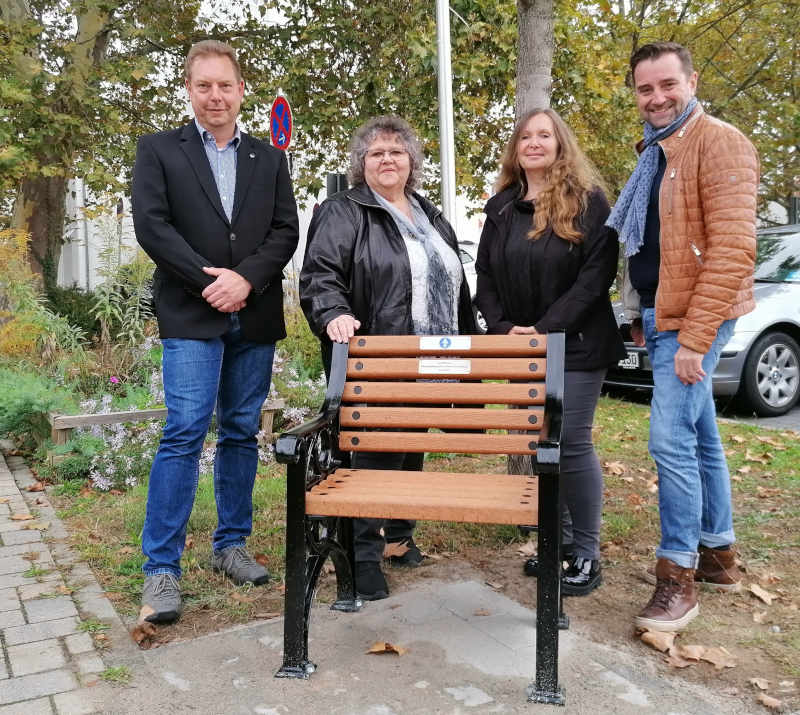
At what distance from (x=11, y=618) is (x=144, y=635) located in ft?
2.03

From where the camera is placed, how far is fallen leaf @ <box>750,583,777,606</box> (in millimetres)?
3348

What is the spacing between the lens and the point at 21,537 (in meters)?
4.40

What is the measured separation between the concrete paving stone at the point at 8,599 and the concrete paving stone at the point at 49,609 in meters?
0.05

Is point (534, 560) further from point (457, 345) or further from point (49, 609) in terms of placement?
point (49, 609)

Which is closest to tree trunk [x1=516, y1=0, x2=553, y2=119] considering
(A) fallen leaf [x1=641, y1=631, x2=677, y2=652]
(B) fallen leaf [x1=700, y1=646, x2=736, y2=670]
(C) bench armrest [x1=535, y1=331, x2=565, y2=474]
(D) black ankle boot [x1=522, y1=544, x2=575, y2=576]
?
(C) bench armrest [x1=535, y1=331, x2=565, y2=474]

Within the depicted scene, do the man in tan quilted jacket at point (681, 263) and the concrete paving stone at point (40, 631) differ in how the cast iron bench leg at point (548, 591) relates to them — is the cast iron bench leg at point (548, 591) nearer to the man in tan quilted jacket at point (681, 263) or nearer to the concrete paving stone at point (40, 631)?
the man in tan quilted jacket at point (681, 263)

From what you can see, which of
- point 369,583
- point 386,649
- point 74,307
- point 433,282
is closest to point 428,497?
point 386,649

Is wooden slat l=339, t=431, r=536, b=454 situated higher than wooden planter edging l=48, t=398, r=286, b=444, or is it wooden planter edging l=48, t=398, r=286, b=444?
wooden slat l=339, t=431, r=536, b=454

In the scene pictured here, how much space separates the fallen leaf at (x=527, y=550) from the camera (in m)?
3.92

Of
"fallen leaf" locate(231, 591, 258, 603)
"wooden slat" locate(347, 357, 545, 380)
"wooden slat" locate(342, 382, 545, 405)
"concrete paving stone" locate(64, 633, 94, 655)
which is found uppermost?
"wooden slat" locate(347, 357, 545, 380)

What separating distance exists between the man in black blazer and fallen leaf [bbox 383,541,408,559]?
21.5 inches

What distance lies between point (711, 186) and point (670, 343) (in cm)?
58

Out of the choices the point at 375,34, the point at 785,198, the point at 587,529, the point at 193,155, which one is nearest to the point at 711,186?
the point at 587,529

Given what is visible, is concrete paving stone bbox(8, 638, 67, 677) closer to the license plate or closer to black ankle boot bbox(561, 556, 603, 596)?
black ankle boot bbox(561, 556, 603, 596)
